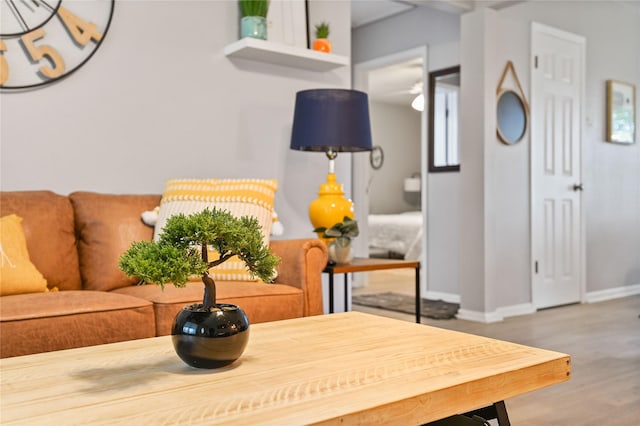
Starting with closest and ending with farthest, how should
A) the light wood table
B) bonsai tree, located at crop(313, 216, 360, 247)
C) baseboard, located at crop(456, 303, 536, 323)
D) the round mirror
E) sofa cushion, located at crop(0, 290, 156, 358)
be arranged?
the light wood table < sofa cushion, located at crop(0, 290, 156, 358) < bonsai tree, located at crop(313, 216, 360, 247) < baseboard, located at crop(456, 303, 536, 323) < the round mirror

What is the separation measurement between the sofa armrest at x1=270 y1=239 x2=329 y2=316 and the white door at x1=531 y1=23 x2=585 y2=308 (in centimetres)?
261

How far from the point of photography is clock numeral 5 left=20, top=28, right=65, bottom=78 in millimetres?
2758

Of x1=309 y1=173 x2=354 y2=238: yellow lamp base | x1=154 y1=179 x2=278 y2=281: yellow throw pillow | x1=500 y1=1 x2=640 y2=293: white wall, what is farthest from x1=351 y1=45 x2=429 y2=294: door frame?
x1=154 y1=179 x2=278 y2=281: yellow throw pillow

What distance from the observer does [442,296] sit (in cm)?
526

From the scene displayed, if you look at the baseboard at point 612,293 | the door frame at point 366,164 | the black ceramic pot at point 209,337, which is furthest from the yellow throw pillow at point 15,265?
the baseboard at point 612,293

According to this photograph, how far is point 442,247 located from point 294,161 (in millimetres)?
2098

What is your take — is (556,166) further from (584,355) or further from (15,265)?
(15,265)

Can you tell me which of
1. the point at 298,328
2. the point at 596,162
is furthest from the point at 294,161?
the point at 596,162

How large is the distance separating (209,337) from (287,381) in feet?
0.65

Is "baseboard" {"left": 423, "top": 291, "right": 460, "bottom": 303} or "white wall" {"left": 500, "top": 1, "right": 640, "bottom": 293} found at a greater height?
"white wall" {"left": 500, "top": 1, "right": 640, "bottom": 293}

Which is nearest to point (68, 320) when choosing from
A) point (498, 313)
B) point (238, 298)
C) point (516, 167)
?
point (238, 298)

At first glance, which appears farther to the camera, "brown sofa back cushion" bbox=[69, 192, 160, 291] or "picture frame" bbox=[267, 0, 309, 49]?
"picture frame" bbox=[267, 0, 309, 49]

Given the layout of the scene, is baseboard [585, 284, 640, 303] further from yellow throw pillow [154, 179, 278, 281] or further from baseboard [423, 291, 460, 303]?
yellow throw pillow [154, 179, 278, 281]

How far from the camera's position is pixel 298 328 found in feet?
5.86
